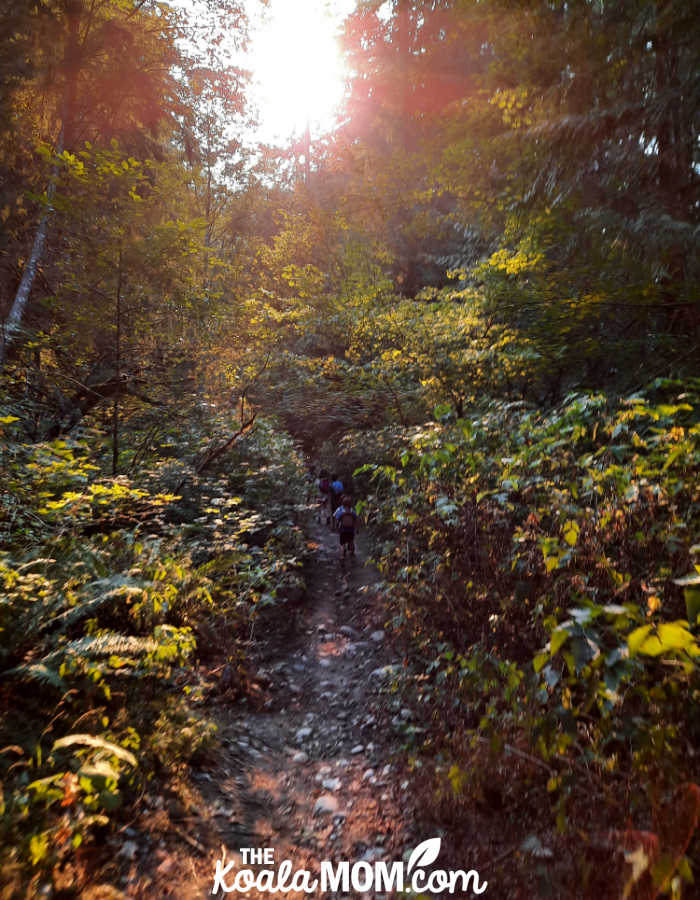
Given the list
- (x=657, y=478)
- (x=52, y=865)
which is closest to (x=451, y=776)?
(x=52, y=865)

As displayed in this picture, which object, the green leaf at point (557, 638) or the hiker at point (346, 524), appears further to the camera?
the hiker at point (346, 524)

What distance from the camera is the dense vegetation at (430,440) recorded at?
9.28 ft

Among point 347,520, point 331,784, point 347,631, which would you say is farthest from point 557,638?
point 347,520

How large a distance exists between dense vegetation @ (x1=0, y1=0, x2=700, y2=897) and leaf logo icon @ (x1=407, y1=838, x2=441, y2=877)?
24 centimetres

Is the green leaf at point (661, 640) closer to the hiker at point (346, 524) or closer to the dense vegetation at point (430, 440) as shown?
the dense vegetation at point (430, 440)

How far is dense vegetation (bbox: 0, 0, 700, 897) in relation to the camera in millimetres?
2828

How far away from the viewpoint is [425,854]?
131 inches

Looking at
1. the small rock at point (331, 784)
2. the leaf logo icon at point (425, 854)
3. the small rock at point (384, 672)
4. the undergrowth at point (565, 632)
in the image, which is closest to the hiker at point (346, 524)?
the undergrowth at point (565, 632)

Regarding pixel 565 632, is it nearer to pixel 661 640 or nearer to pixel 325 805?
pixel 661 640

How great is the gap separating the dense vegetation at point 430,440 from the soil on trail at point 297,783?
13.5 inches

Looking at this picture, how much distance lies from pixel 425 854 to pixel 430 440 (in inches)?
180

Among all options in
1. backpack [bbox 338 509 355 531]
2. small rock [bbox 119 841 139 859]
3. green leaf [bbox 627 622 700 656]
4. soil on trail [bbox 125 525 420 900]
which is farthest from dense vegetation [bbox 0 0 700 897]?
backpack [bbox 338 509 355 531]

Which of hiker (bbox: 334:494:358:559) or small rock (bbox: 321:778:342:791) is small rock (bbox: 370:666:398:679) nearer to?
small rock (bbox: 321:778:342:791)

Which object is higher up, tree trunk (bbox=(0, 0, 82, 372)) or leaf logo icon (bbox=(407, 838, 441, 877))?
tree trunk (bbox=(0, 0, 82, 372))
